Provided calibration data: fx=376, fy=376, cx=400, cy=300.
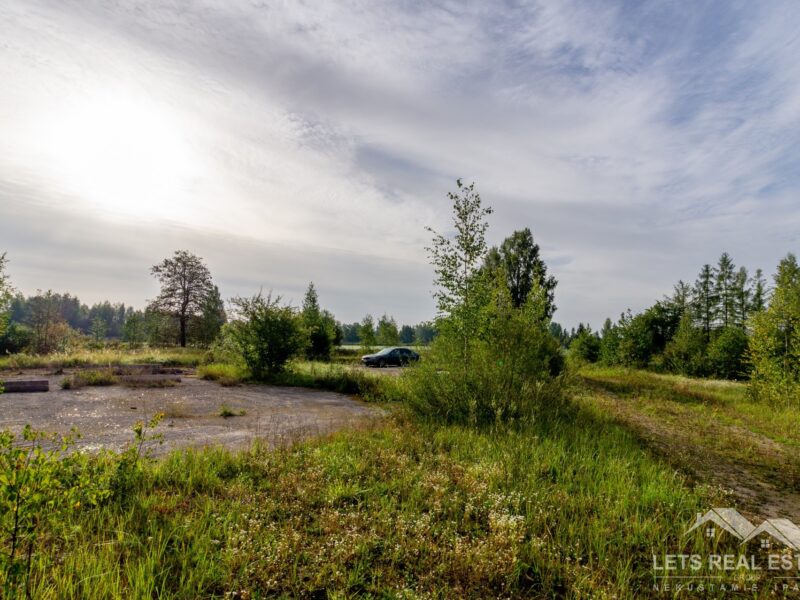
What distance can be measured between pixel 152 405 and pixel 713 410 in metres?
17.5

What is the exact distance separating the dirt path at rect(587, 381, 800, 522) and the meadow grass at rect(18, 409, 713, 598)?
0.93 metres

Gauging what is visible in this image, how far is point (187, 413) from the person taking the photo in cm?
899

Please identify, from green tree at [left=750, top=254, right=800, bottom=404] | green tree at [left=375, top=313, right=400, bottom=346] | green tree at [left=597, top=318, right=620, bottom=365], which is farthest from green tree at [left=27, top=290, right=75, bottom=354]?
green tree at [left=597, top=318, right=620, bottom=365]

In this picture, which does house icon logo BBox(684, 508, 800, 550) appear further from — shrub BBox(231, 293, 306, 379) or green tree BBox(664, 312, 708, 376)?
green tree BBox(664, 312, 708, 376)

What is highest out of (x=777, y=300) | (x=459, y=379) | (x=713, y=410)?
(x=777, y=300)

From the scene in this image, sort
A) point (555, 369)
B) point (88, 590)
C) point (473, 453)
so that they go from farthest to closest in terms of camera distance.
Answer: point (555, 369)
point (473, 453)
point (88, 590)

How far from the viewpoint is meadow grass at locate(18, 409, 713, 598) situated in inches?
113

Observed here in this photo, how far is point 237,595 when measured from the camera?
9.09ft

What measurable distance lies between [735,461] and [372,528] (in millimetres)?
7578

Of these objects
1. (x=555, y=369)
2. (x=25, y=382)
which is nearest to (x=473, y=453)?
(x=25, y=382)

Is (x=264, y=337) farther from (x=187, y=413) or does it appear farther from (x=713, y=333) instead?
(x=713, y=333)

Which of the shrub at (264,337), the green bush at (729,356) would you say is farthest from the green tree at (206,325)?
the green bush at (729,356)

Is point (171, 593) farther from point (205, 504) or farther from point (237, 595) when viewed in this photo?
point (205, 504)

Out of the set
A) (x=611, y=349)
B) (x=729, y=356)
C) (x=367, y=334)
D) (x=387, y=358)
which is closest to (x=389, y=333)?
(x=367, y=334)
